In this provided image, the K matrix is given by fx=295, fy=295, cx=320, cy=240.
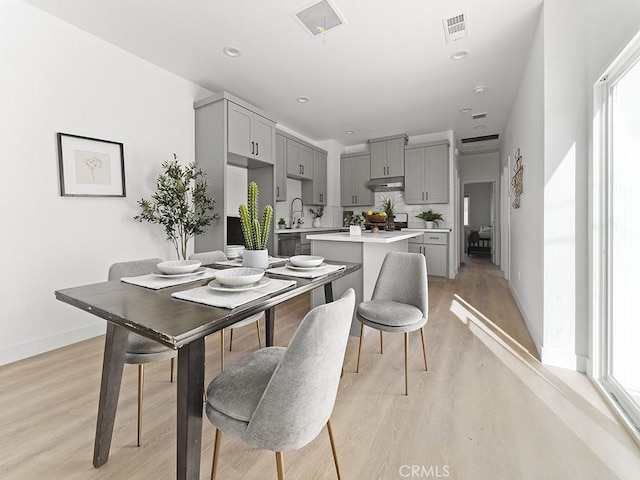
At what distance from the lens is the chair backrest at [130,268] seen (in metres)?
1.63

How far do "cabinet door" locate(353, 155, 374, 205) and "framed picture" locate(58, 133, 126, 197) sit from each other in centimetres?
432

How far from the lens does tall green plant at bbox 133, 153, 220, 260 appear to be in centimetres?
308

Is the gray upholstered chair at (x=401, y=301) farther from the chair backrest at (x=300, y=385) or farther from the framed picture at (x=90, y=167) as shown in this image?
the framed picture at (x=90, y=167)

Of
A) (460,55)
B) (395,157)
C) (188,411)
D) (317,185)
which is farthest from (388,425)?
(395,157)

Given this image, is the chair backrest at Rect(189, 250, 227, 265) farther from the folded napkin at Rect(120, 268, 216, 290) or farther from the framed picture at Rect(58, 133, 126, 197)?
the framed picture at Rect(58, 133, 126, 197)

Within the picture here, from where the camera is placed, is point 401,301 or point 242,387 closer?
point 242,387

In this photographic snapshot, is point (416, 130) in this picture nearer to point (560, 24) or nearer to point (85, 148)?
point (560, 24)

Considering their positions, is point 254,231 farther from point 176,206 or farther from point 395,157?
point 395,157

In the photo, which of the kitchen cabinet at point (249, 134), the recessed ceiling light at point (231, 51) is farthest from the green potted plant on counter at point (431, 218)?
the recessed ceiling light at point (231, 51)

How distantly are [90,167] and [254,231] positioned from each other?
216 cm

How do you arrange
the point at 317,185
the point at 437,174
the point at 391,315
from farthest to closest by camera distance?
1. the point at 317,185
2. the point at 437,174
3. the point at 391,315

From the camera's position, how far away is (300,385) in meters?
0.85

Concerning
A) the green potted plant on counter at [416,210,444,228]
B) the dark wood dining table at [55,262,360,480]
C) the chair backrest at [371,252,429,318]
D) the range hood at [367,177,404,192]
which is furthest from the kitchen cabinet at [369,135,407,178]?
the dark wood dining table at [55,262,360,480]

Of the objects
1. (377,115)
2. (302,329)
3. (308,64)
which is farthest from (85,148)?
(377,115)
